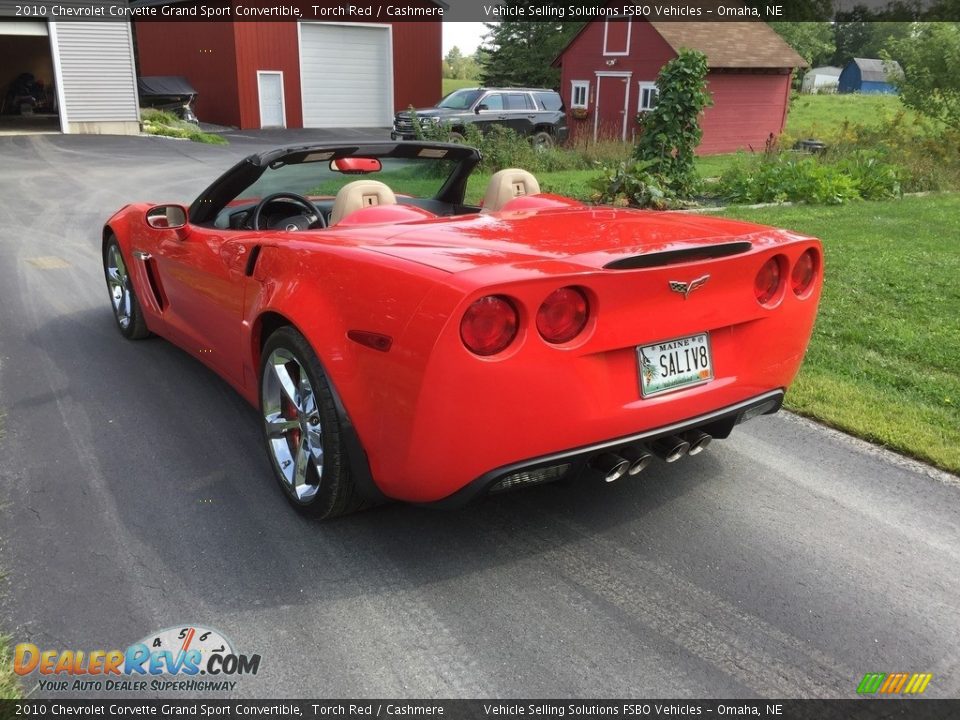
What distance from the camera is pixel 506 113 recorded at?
69.6 ft

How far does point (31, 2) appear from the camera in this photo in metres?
22.0

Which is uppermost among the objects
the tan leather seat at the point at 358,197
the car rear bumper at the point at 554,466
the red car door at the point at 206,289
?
the tan leather seat at the point at 358,197

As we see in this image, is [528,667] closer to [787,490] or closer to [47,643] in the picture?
[47,643]

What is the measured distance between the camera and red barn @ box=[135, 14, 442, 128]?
28.7 meters

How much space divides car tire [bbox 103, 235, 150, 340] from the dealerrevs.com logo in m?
3.07

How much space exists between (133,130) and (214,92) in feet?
22.8

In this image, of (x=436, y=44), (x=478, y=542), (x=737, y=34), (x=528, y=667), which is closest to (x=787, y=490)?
(x=478, y=542)

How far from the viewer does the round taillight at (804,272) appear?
3.17 m

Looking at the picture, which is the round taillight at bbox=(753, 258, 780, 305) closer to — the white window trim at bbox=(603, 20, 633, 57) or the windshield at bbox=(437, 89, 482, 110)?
the windshield at bbox=(437, 89, 482, 110)

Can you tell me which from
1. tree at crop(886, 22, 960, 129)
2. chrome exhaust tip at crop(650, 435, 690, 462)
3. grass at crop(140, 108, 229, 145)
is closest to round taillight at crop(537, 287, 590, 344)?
chrome exhaust tip at crop(650, 435, 690, 462)

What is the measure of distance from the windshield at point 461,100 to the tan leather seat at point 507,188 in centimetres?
1763

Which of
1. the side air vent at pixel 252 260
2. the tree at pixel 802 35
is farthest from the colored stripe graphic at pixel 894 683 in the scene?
the tree at pixel 802 35

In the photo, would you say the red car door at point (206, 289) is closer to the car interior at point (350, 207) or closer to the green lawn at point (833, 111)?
the car interior at point (350, 207)

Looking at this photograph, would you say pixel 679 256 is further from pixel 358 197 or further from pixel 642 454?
pixel 358 197
